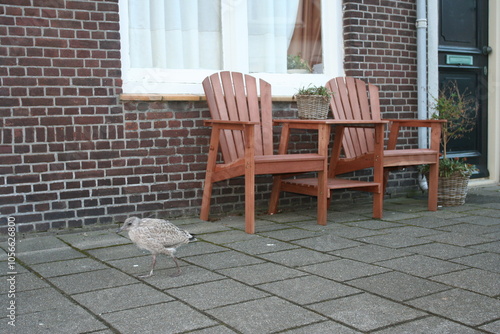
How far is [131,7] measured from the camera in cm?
503

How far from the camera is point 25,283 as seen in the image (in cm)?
324

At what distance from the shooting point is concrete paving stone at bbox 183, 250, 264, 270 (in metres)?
3.55

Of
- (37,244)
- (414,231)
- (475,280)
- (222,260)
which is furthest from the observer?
(414,231)

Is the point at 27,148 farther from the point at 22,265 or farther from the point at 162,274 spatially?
the point at 162,274

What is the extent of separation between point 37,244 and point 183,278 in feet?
4.75

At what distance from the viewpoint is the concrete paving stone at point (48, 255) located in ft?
12.4

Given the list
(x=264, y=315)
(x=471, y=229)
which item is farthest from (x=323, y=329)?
(x=471, y=229)

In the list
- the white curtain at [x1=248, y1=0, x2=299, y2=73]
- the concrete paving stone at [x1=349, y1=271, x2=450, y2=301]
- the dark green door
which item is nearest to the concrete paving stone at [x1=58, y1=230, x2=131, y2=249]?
the concrete paving stone at [x1=349, y1=271, x2=450, y2=301]

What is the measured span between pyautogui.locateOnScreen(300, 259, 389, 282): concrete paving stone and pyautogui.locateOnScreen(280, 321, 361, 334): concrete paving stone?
706mm

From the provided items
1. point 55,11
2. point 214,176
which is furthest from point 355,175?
point 55,11

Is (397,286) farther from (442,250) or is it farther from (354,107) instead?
(354,107)

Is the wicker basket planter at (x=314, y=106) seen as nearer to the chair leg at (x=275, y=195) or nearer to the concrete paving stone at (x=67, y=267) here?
the chair leg at (x=275, y=195)

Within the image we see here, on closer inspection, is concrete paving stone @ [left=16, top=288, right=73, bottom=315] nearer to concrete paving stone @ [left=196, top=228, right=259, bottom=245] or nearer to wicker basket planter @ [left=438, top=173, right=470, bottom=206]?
concrete paving stone @ [left=196, top=228, right=259, bottom=245]

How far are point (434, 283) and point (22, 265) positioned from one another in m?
2.33
